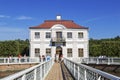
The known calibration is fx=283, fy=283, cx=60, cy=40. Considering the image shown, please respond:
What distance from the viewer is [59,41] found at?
49.2 meters

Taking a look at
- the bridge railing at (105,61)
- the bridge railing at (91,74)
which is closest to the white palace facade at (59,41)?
the bridge railing at (105,61)

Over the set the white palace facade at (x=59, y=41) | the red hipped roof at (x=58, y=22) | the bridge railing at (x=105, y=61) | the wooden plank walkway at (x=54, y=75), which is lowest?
the wooden plank walkway at (x=54, y=75)

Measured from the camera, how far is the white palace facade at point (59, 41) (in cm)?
4900

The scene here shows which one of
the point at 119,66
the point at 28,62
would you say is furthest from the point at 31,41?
the point at 119,66

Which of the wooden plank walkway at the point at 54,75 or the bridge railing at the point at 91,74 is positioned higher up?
the bridge railing at the point at 91,74

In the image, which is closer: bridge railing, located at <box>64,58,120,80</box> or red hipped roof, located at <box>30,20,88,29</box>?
bridge railing, located at <box>64,58,120,80</box>

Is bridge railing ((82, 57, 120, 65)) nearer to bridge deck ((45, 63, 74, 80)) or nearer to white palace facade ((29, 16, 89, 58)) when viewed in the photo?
white palace facade ((29, 16, 89, 58))

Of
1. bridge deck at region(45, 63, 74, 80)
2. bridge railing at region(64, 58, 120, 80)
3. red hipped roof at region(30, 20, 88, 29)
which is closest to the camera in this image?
bridge railing at region(64, 58, 120, 80)

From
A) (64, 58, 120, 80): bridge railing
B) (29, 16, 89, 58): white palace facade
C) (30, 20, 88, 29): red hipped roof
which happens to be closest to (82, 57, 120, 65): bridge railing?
(29, 16, 89, 58): white palace facade

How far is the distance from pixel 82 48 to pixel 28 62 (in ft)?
40.7

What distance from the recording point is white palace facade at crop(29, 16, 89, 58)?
161 ft

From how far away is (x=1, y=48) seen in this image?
55031 millimetres

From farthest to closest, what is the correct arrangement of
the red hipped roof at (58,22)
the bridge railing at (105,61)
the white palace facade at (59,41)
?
the red hipped roof at (58,22)
the white palace facade at (59,41)
the bridge railing at (105,61)

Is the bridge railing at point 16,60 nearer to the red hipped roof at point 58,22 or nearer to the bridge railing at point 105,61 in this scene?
the bridge railing at point 105,61
